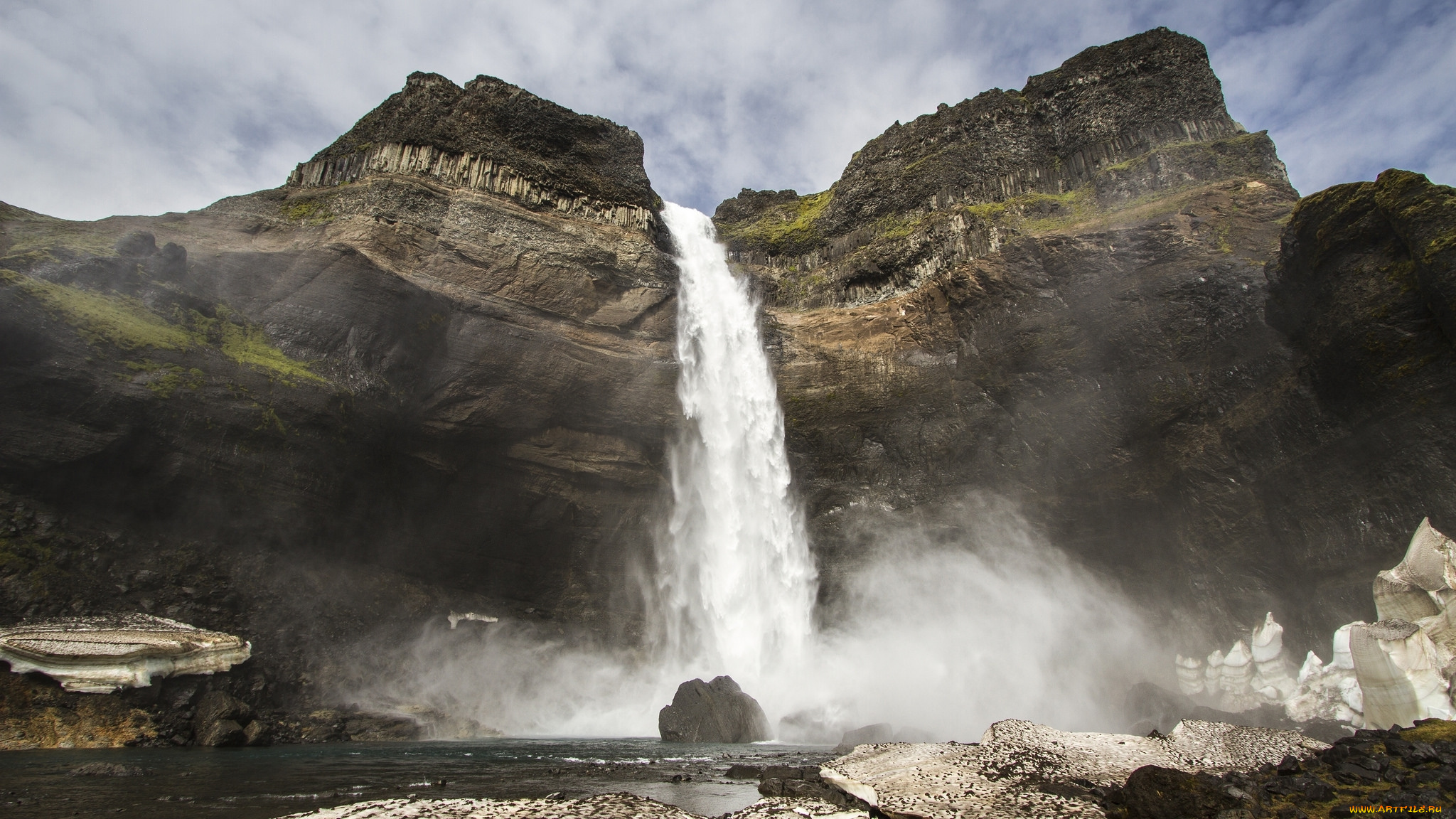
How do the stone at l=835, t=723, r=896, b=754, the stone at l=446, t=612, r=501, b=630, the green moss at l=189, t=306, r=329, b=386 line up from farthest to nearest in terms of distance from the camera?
the stone at l=446, t=612, r=501, b=630 → the green moss at l=189, t=306, r=329, b=386 → the stone at l=835, t=723, r=896, b=754

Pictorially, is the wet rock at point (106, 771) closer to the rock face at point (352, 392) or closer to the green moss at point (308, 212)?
the rock face at point (352, 392)

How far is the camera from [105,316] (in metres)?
19.9

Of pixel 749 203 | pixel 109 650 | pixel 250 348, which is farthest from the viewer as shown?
pixel 749 203

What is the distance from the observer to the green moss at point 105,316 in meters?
18.8

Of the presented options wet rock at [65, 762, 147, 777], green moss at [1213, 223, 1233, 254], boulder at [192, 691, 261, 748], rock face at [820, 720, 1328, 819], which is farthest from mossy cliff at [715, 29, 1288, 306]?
wet rock at [65, 762, 147, 777]

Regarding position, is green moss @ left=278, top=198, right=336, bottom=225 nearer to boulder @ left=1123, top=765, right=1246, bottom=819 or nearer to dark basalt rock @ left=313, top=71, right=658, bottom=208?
dark basalt rock @ left=313, top=71, right=658, bottom=208

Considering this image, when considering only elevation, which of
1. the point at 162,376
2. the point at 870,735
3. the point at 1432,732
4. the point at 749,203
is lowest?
the point at 870,735

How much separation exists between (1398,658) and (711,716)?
15448 millimetres

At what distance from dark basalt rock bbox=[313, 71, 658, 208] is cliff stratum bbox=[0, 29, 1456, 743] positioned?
148 millimetres

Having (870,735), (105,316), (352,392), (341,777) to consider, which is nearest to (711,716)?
(870,735)

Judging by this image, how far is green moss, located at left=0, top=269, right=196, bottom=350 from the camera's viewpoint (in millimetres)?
18828

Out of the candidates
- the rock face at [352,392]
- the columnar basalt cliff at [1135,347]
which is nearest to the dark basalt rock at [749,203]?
the columnar basalt cliff at [1135,347]

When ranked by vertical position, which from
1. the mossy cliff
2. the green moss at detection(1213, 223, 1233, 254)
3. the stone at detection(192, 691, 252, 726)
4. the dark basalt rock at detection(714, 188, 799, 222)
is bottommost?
the stone at detection(192, 691, 252, 726)

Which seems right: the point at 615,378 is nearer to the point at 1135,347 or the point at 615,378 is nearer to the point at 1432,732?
the point at 1135,347
